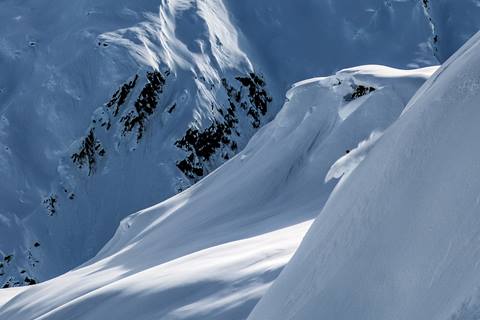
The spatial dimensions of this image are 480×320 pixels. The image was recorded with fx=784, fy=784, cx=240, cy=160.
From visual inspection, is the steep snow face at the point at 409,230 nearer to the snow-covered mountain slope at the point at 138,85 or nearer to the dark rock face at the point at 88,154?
the snow-covered mountain slope at the point at 138,85

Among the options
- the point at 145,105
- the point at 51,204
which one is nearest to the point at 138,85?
the point at 145,105

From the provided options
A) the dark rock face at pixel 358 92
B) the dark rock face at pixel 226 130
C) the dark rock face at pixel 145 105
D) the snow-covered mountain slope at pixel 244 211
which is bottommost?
the dark rock face at pixel 226 130

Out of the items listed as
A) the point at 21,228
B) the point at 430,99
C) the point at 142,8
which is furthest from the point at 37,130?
the point at 430,99

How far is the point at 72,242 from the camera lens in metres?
31.9

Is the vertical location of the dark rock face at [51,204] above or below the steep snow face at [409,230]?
below

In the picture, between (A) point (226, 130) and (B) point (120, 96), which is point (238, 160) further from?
(A) point (226, 130)

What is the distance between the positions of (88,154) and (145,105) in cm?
377

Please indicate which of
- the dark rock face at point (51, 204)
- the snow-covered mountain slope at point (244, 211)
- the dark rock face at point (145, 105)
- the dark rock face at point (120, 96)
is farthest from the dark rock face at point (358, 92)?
the dark rock face at point (120, 96)

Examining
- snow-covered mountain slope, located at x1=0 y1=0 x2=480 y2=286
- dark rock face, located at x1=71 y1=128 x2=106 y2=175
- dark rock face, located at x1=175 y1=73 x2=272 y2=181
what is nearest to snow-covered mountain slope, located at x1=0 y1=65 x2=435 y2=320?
snow-covered mountain slope, located at x1=0 y1=0 x2=480 y2=286

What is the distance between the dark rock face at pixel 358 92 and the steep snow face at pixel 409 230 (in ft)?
36.2

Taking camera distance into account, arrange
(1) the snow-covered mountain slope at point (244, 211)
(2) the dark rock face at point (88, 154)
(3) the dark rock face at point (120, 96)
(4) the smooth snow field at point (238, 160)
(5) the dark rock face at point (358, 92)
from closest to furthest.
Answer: (4) the smooth snow field at point (238, 160) → (1) the snow-covered mountain slope at point (244, 211) → (5) the dark rock face at point (358, 92) → (2) the dark rock face at point (88, 154) → (3) the dark rock face at point (120, 96)

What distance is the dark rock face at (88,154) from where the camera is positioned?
33.9 metres

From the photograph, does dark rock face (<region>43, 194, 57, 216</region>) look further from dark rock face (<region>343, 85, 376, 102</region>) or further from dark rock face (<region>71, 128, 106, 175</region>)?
dark rock face (<region>343, 85, 376, 102</region>)

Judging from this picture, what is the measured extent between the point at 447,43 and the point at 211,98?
464 inches
